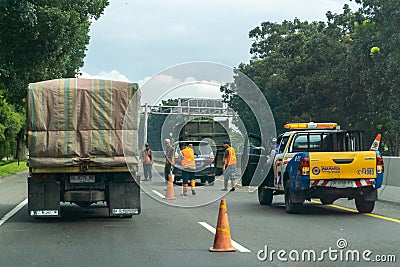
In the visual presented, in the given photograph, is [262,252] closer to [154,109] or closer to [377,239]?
[377,239]

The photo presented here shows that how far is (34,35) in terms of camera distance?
23.7m

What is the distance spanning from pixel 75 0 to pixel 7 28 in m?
4.54

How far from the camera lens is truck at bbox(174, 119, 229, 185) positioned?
88.3ft

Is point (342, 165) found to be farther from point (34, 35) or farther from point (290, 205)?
point (34, 35)

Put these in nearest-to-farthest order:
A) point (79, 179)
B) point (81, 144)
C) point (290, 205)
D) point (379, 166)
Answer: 1. point (81, 144)
2. point (79, 179)
3. point (379, 166)
4. point (290, 205)

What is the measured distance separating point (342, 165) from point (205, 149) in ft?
43.5

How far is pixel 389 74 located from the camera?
35.9 m


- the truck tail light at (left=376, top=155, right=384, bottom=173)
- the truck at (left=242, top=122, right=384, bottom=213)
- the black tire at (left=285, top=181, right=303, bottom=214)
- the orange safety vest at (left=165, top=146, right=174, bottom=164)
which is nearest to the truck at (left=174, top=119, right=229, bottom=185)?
the orange safety vest at (left=165, top=146, right=174, bottom=164)

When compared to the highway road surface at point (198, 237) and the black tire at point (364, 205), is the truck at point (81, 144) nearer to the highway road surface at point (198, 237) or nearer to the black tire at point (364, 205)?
the highway road surface at point (198, 237)

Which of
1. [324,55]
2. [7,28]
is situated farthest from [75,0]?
[324,55]

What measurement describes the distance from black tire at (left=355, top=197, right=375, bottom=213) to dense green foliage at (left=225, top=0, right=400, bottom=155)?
64.4ft

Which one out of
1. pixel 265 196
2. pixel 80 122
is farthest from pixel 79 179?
pixel 265 196

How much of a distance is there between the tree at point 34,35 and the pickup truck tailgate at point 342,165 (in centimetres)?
1139

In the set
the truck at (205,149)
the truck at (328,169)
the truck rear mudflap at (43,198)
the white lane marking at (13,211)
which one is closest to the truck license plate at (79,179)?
the truck rear mudflap at (43,198)
